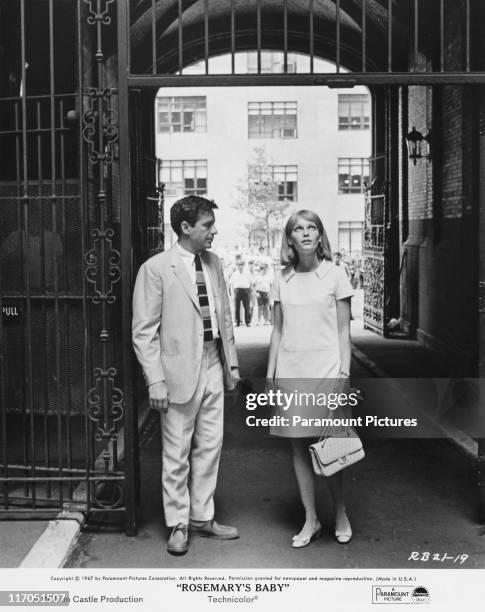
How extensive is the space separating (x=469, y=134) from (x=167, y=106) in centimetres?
3762

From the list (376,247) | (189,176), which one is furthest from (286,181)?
(376,247)

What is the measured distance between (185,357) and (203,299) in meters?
0.39

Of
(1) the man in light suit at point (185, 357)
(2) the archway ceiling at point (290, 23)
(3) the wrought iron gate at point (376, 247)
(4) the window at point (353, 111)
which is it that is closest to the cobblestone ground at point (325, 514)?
(1) the man in light suit at point (185, 357)

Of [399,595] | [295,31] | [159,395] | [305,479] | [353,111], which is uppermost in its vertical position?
[353,111]

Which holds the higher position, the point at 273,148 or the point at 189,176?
the point at 273,148

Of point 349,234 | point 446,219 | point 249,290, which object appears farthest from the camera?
point 349,234

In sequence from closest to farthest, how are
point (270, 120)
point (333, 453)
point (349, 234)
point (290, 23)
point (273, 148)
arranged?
1. point (333, 453)
2. point (290, 23)
3. point (349, 234)
4. point (273, 148)
5. point (270, 120)

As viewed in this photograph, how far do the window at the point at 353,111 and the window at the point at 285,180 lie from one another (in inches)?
144

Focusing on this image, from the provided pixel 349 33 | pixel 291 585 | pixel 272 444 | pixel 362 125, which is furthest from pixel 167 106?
pixel 291 585

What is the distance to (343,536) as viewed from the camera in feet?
16.0

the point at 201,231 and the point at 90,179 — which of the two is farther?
the point at 90,179

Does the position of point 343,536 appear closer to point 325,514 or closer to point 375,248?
point 325,514

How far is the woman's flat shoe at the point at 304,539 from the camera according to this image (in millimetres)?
4820

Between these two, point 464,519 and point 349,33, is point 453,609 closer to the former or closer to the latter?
point 464,519
